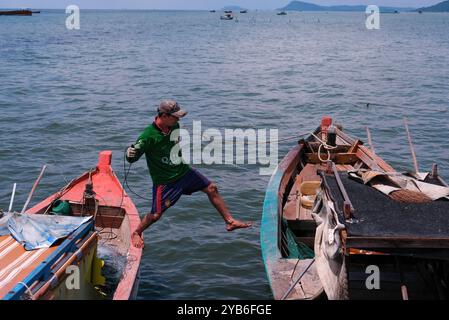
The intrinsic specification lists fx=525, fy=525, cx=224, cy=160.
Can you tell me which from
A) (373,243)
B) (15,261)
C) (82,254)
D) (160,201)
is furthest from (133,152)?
(373,243)

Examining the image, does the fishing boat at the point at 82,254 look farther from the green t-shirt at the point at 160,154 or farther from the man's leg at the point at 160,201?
the green t-shirt at the point at 160,154

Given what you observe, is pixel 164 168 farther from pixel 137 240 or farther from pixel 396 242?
pixel 396 242

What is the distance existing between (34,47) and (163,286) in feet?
143

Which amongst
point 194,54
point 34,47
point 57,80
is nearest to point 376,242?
point 57,80

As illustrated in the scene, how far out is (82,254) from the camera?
5988mm

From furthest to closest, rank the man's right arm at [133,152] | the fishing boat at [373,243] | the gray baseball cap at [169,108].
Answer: the gray baseball cap at [169,108] → the man's right arm at [133,152] → the fishing boat at [373,243]

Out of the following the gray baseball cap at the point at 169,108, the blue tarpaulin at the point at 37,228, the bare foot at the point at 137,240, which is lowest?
the bare foot at the point at 137,240

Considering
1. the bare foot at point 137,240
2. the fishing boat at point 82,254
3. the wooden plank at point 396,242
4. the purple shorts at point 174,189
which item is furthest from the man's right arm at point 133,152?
the wooden plank at point 396,242

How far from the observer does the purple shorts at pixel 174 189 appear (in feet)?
23.2

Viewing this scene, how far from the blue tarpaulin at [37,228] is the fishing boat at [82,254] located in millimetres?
20

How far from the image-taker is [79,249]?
5.94m

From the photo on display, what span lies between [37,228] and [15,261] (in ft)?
1.82

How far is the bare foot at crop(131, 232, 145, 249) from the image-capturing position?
7.15m

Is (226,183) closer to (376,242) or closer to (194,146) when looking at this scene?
(194,146)
